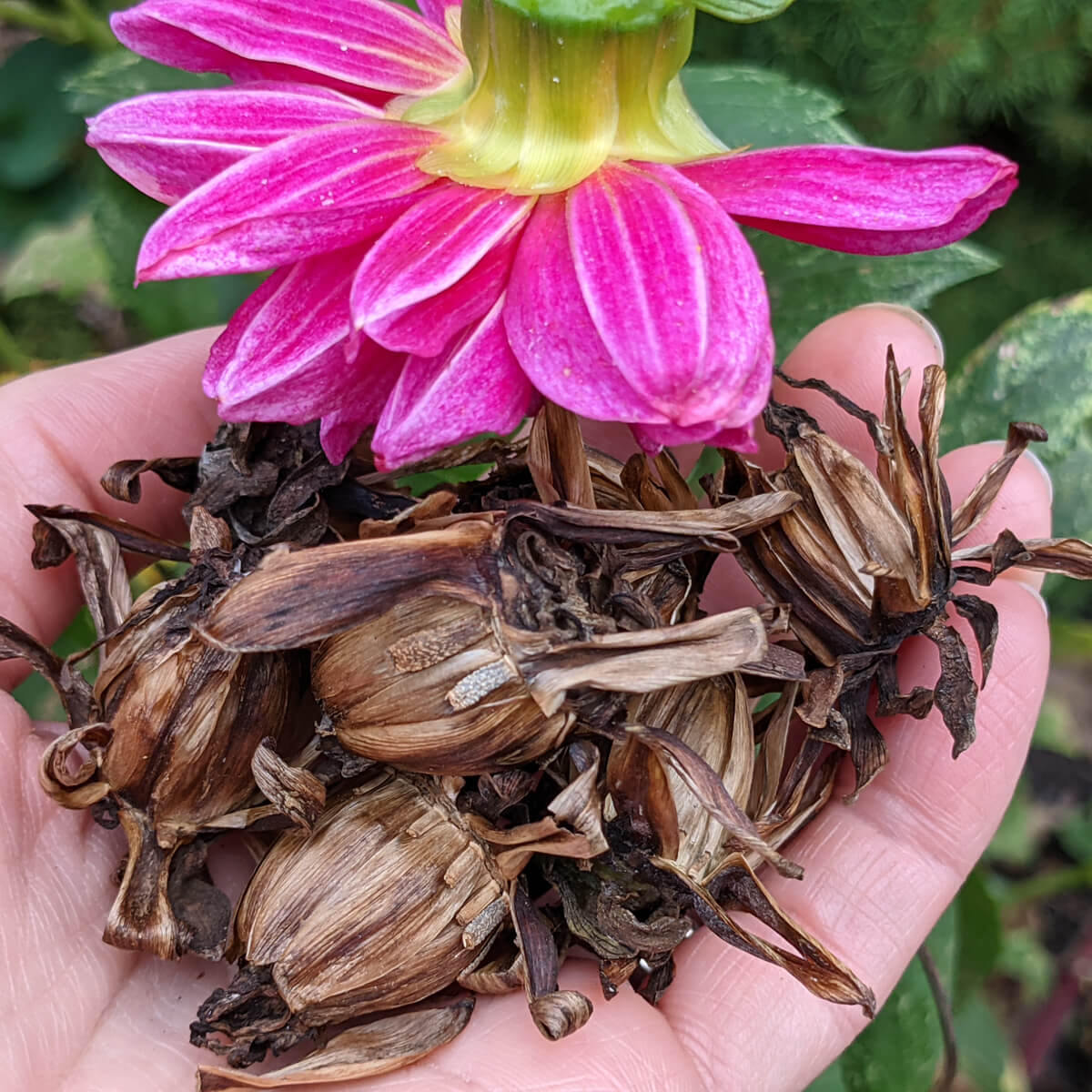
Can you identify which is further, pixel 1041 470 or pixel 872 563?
pixel 1041 470

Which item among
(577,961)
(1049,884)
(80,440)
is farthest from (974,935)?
(80,440)

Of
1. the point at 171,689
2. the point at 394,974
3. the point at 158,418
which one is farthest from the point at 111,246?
the point at 394,974

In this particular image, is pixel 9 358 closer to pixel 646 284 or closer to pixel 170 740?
pixel 170 740

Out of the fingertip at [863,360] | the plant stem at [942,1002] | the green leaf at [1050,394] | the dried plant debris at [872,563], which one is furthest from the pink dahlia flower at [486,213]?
the plant stem at [942,1002]

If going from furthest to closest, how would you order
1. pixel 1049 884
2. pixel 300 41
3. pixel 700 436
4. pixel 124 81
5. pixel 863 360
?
pixel 1049 884 → pixel 124 81 → pixel 863 360 → pixel 300 41 → pixel 700 436

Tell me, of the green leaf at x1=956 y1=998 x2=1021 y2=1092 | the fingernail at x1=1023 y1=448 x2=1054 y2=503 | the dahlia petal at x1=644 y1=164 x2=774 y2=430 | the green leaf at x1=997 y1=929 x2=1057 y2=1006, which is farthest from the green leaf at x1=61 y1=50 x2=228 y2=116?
the green leaf at x1=997 y1=929 x2=1057 y2=1006

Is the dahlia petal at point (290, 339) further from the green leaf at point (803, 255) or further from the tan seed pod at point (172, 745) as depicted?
the green leaf at point (803, 255)

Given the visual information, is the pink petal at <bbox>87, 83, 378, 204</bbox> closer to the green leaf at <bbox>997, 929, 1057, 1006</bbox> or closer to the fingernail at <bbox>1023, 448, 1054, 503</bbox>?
the fingernail at <bbox>1023, 448, 1054, 503</bbox>
